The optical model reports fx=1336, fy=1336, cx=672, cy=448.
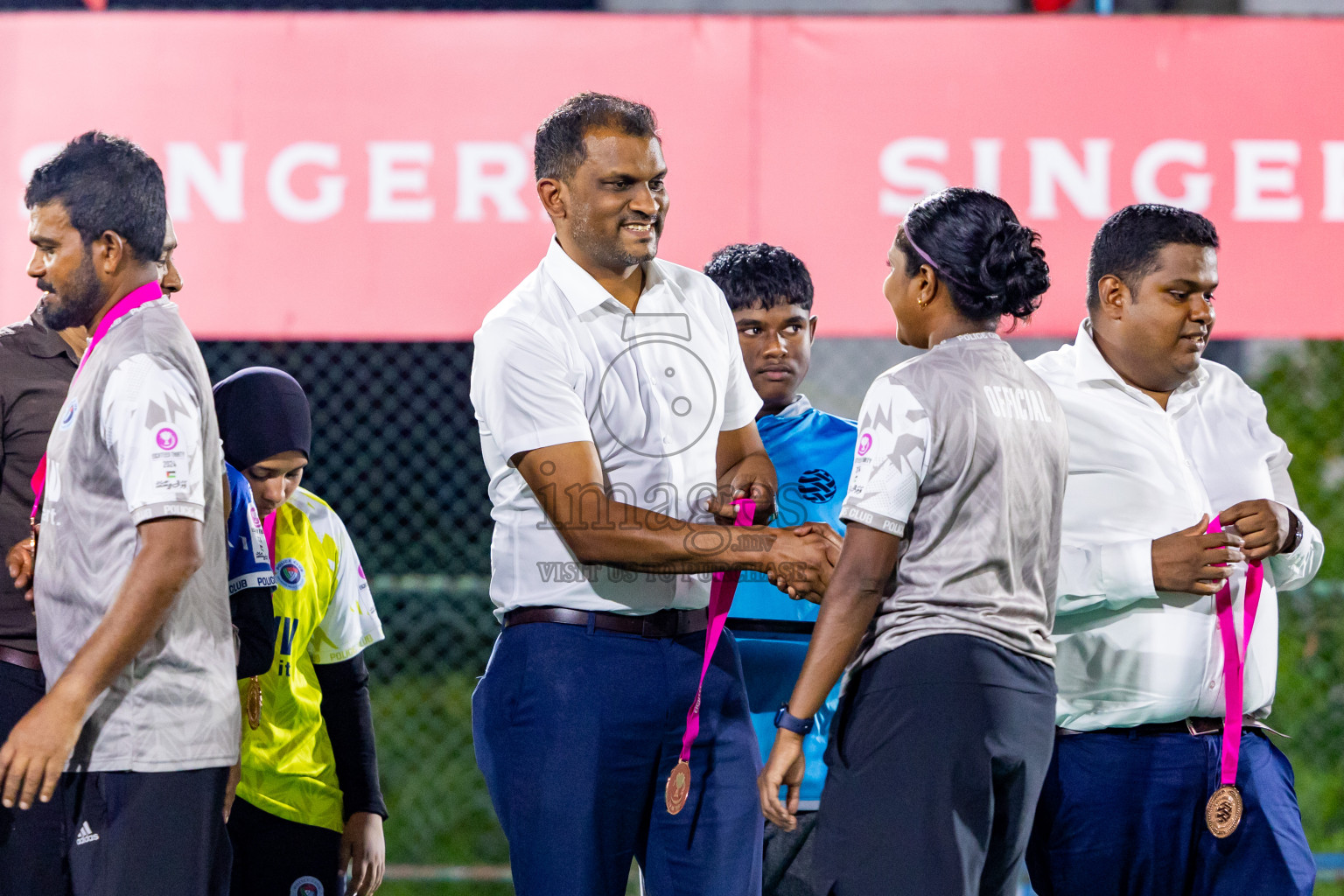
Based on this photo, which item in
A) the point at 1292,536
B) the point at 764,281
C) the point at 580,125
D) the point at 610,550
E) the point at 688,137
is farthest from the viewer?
the point at 688,137

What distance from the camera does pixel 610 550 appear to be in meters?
2.23

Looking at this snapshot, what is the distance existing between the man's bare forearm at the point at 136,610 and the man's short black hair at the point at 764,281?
4.92 ft

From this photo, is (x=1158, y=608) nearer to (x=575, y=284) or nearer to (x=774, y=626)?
(x=774, y=626)

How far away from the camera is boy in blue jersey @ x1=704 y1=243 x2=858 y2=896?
115 inches

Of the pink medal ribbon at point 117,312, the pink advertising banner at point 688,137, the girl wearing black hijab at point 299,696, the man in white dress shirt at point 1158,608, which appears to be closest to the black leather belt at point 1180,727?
the man in white dress shirt at point 1158,608

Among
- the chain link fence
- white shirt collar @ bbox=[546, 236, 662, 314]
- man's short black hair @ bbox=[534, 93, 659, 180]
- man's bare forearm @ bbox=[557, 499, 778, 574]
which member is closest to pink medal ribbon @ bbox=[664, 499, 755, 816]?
man's bare forearm @ bbox=[557, 499, 778, 574]

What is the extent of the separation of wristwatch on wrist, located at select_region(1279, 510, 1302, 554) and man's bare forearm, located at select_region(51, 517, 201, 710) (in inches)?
77.7

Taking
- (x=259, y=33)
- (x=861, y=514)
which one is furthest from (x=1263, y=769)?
(x=259, y=33)

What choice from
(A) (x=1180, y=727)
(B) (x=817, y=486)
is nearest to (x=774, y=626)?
(B) (x=817, y=486)

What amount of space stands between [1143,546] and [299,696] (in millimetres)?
1798

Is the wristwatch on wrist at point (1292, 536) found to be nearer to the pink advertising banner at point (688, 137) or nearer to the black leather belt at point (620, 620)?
the black leather belt at point (620, 620)

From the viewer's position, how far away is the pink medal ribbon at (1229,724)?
98.8 inches

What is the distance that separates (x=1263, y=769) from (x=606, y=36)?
127 inches

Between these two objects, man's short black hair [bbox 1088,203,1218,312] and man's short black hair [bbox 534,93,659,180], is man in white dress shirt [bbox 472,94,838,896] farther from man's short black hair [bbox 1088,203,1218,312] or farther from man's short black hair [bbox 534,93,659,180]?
man's short black hair [bbox 1088,203,1218,312]
